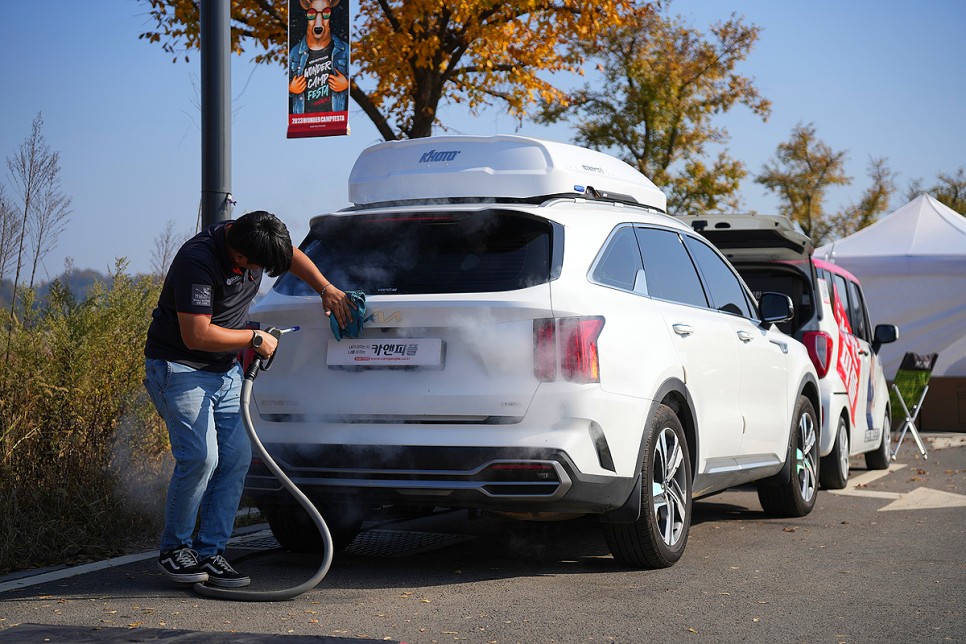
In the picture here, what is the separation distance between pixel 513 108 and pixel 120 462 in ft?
22.0

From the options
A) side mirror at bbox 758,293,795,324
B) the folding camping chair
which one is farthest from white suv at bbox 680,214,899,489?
the folding camping chair

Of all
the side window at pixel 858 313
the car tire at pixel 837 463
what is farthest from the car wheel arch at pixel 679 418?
the side window at pixel 858 313

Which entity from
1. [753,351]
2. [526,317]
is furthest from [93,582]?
[753,351]

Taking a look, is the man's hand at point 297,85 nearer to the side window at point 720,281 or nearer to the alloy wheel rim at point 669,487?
the side window at point 720,281

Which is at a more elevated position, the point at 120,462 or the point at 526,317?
the point at 526,317

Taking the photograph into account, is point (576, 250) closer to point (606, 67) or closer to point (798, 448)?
point (798, 448)

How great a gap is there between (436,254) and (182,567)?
186 cm

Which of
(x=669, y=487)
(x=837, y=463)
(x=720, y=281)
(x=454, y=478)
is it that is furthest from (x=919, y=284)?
(x=454, y=478)

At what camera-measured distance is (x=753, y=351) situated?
7355 millimetres

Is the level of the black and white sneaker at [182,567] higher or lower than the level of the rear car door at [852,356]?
lower

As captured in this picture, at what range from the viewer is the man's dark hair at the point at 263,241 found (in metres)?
5.17

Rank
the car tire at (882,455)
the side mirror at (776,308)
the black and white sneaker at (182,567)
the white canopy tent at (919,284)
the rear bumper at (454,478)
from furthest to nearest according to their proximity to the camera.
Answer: the white canopy tent at (919,284)
the car tire at (882,455)
the side mirror at (776,308)
the black and white sneaker at (182,567)
the rear bumper at (454,478)

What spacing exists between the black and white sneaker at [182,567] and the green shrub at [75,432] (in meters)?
1.10

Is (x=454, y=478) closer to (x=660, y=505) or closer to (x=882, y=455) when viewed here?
(x=660, y=505)
